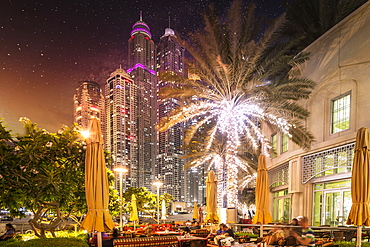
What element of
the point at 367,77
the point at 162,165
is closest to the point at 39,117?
the point at 367,77

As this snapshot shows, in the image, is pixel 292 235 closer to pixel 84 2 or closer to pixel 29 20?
pixel 29 20

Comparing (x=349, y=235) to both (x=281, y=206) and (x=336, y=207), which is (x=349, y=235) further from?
(x=281, y=206)

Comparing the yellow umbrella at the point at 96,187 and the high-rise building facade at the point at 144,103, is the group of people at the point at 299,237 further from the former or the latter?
the high-rise building facade at the point at 144,103

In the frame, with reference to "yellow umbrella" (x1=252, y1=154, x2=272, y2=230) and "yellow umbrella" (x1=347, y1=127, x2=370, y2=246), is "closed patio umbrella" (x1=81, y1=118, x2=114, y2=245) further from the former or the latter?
"yellow umbrella" (x1=347, y1=127, x2=370, y2=246)

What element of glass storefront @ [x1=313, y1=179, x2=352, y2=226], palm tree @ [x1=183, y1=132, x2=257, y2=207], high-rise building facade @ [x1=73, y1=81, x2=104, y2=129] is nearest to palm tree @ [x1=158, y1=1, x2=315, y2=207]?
palm tree @ [x1=183, y1=132, x2=257, y2=207]

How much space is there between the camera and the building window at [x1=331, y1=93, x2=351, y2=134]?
13.7 metres

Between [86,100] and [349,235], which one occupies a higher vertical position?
[86,100]

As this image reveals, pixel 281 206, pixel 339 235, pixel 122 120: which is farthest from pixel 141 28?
pixel 339 235

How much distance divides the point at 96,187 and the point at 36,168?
3.07 m

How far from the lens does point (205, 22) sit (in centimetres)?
1268

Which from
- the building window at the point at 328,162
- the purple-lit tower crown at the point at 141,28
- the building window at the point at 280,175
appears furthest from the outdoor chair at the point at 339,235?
the purple-lit tower crown at the point at 141,28

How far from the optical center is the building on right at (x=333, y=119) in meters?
12.8

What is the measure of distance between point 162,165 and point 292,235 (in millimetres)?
77940

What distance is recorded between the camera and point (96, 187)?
6.26 m
